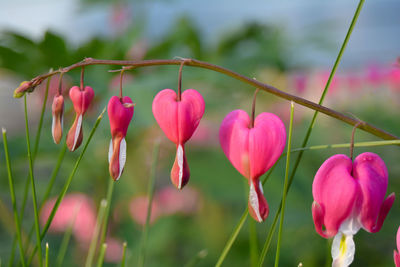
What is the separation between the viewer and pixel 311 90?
1.79 metres

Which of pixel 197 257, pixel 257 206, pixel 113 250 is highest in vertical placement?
pixel 257 206

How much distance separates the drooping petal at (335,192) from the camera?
0.37 meters

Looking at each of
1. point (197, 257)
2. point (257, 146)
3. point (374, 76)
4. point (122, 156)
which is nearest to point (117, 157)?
point (122, 156)

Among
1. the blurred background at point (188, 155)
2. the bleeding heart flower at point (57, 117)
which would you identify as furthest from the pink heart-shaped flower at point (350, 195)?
the blurred background at point (188, 155)

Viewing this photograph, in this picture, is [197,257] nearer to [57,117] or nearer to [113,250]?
[57,117]

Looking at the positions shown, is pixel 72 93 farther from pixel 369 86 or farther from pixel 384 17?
pixel 384 17

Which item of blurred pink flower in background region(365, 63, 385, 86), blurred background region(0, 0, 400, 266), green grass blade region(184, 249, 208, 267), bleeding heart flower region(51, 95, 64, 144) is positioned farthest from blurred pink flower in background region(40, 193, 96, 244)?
blurred pink flower in background region(365, 63, 385, 86)

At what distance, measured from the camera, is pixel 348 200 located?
0.37m

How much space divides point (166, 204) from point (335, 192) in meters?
0.99

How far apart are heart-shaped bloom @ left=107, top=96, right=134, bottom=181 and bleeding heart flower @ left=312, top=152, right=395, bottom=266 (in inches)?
5.9

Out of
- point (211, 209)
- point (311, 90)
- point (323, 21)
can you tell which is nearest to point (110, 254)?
point (211, 209)

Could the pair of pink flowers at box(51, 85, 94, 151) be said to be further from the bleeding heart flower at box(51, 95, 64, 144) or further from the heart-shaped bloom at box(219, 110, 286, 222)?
the heart-shaped bloom at box(219, 110, 286, 222)

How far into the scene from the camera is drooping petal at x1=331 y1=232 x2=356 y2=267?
372 millimetres

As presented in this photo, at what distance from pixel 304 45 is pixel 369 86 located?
539 millimetres
